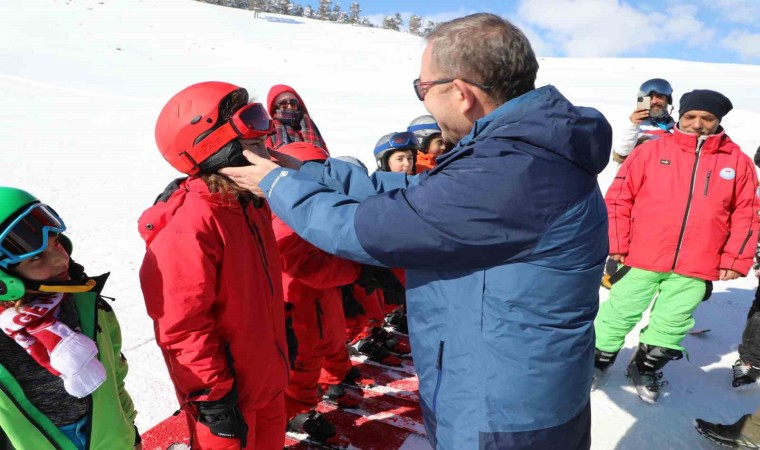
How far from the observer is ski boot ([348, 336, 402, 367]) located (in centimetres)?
430

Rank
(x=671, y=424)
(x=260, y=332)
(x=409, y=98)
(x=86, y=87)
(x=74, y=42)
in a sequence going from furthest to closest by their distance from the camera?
(x=74, y=42) < (x=409, y=98) < (x=86, y=87) < (x=671, y=424) < (x=260, y=332)

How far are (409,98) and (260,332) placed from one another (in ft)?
74.6

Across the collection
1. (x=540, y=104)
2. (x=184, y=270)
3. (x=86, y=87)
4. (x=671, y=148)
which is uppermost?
→ (x=540, y=104)

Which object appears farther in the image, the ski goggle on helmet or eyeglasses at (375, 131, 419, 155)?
eyeglasses at (375, 131, 419, 155)

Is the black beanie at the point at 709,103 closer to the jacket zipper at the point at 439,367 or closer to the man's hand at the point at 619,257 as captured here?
the man's hand at the point at 619,257

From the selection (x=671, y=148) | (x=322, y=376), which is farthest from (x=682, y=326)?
(x=322, y=376)

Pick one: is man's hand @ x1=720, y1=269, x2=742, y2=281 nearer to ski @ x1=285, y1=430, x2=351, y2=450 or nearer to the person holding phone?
the person holding phone

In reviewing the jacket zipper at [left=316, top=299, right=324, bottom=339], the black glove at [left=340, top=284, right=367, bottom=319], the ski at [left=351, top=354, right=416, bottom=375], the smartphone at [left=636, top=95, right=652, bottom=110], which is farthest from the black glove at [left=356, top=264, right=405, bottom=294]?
the smartphone at [left=636, top=95, right=652, bottom=110]

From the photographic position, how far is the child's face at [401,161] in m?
4.44

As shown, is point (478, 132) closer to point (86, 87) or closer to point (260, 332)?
point (260, 332)

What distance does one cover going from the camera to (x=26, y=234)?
1.84 meters

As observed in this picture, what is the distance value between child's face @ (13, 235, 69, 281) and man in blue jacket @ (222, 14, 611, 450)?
906mm

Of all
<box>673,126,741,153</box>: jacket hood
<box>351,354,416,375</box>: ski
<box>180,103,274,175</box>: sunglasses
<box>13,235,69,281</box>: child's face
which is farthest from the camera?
<box>351,354,416,375</box>: ski

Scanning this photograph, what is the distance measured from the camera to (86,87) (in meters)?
21.5
